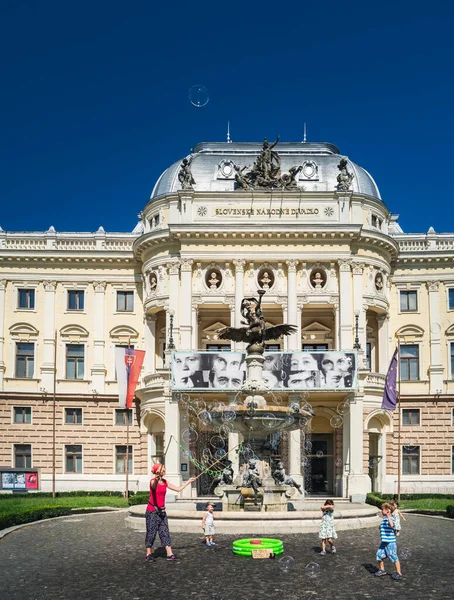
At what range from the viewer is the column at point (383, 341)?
5866 cm

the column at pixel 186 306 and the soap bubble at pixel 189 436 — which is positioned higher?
the column at pixel 186 306

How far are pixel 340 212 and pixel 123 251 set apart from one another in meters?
15.8

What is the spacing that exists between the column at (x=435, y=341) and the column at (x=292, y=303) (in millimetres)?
11077

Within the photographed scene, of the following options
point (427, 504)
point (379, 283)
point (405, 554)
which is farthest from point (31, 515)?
point (379, 283)

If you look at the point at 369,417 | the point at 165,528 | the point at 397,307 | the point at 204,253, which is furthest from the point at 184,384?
the point at 165,528

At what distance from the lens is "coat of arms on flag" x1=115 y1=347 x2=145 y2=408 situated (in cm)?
5475

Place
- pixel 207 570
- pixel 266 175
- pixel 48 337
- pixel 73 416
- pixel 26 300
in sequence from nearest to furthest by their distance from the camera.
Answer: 1. pixel 207 570
2. pixel 266 175
3. pixel 73 416
4. pixel 48 337
5. pixel 26 300

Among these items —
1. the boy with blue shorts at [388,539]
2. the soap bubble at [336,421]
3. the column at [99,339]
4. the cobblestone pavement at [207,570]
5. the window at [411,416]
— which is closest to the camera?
the cobblestone pavement at [207,570]

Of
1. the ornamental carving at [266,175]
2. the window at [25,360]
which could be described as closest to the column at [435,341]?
the ornamental carving at [266,175]

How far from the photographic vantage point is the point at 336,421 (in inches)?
2162

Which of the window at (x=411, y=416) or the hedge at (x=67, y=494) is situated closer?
the hedge at (x=67, y=494)

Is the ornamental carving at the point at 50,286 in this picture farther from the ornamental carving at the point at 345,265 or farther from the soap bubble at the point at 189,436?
the ornamental carving at the point at 345,265

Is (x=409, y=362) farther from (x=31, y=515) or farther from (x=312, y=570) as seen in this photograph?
(x=312, y=570)

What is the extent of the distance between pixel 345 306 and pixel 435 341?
29.6 ft
